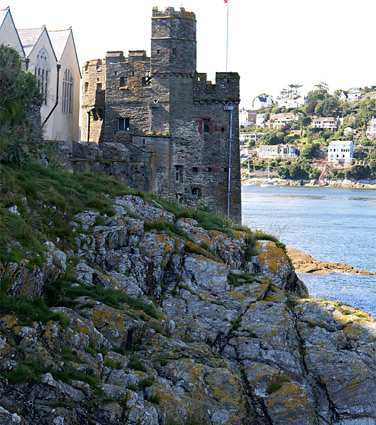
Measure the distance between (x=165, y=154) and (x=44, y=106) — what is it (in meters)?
6.83

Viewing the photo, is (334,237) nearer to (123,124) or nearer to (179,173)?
(179,173)

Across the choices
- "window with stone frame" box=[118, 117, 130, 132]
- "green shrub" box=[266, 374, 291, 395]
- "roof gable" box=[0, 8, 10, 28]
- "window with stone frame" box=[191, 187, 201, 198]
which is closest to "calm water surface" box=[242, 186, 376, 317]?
"window with stone frame" box=[191, 187, 201, 198]

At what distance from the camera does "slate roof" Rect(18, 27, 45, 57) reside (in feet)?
106

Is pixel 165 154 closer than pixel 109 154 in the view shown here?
No

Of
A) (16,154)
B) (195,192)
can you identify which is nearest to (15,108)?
(16,154)

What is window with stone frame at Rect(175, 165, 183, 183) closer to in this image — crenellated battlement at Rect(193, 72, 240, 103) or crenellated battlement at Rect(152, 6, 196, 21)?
crenellated battlement at Rect(193, 72, 240, 103)

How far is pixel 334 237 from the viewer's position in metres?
66.1

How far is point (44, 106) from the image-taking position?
33312 mm

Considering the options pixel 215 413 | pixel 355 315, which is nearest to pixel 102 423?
pixel 215 413

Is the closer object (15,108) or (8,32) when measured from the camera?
(15,108)

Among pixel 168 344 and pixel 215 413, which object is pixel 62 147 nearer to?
pixel 168 344

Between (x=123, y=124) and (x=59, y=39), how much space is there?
5952mm

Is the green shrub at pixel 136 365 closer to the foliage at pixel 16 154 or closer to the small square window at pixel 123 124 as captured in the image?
the foliage at pixel 16 154

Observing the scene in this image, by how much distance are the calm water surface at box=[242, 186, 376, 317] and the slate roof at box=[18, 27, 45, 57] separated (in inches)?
564
